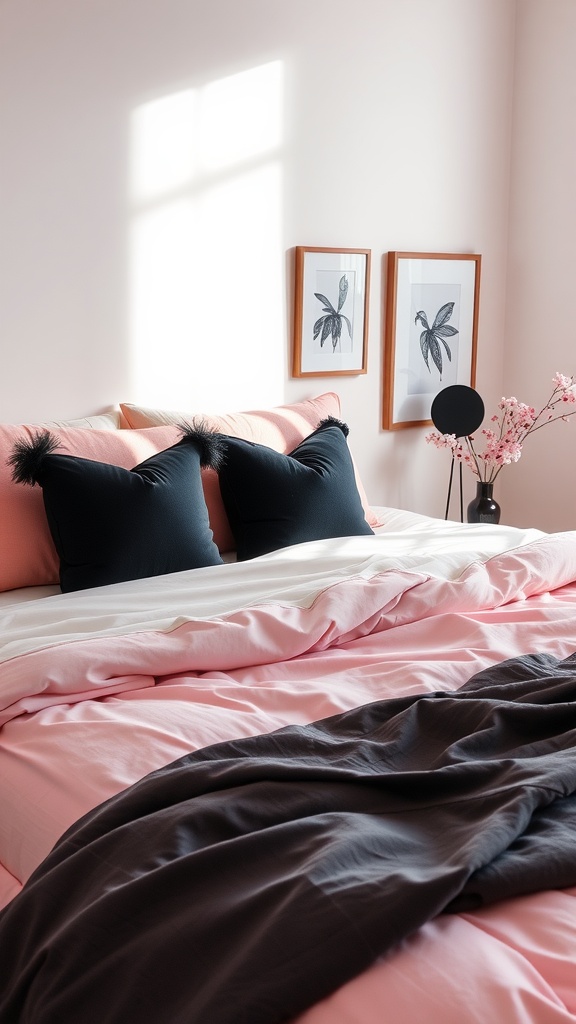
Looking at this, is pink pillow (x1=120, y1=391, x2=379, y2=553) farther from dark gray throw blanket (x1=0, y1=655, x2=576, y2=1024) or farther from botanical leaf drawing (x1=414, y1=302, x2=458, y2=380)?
dark gray throw blanket (x1=0, y1=655, x2=576, y2=1024)

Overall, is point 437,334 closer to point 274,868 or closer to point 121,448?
point 121,448

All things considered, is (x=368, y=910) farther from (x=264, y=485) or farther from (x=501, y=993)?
(x=264, y=485)

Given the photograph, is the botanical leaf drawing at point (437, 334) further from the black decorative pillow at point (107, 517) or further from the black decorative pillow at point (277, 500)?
the black decorative pillow at point (107, 517)

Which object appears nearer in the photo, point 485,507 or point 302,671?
point 302,671

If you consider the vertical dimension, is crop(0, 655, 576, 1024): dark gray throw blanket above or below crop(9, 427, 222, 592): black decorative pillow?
below

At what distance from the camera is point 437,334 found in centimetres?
427

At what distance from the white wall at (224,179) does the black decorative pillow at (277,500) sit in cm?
58

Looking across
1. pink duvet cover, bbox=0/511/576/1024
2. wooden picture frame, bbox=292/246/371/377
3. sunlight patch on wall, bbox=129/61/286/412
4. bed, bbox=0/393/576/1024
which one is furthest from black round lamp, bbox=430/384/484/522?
bed, bbox=0/393/576/1024

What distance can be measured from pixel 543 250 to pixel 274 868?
3.71 meters

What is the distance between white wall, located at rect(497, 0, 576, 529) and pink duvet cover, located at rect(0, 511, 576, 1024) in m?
1.78

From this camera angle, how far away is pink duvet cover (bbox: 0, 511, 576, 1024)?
3.60 feet

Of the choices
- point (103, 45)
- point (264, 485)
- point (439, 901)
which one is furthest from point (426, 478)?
point (439, 901)

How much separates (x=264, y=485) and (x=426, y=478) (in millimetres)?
1576

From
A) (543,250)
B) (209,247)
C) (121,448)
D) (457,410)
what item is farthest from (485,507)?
(121,448)
